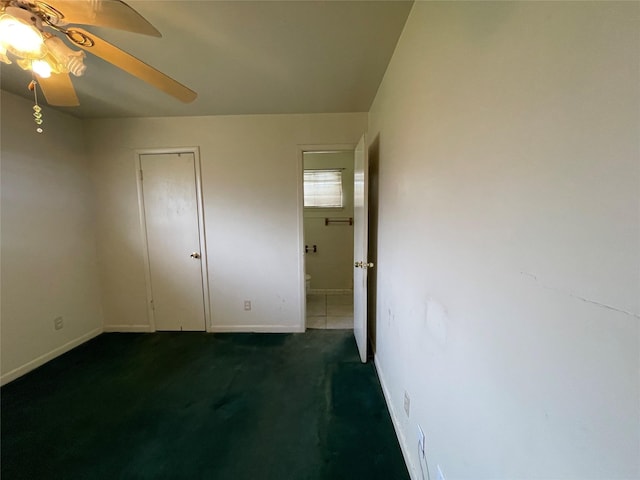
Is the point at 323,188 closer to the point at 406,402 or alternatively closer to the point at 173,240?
the point at 173,240

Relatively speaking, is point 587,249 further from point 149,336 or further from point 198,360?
point 149,336

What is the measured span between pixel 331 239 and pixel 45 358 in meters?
3.43

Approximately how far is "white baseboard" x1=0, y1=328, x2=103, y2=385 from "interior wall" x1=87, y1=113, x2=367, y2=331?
0.66 ft

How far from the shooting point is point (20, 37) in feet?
3.17

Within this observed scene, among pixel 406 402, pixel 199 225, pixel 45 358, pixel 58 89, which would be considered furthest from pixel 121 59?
pixel 45 358

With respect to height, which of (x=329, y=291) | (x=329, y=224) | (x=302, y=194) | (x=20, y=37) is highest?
(x=20, y=37)

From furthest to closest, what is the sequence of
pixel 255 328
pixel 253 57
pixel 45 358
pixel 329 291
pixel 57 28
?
1. pixel 329 291
2. pixel 255 328
3. pixel 45 358
4. pixel 253 57
5. pixel 57 28

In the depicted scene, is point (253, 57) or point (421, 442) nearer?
point (421, 442)

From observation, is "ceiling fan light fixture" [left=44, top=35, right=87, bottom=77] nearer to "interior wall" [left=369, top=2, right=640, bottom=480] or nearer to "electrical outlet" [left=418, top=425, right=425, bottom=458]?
"interior wall" [left=369, top=2, right=640, bottom=480]

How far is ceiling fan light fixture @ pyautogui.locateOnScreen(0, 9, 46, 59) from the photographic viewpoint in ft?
3.06

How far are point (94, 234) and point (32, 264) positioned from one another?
0.64 meters

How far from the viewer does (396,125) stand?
1.52 meters

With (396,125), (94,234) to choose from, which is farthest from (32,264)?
(396,125)

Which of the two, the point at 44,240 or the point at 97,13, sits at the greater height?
the point at 97,13
